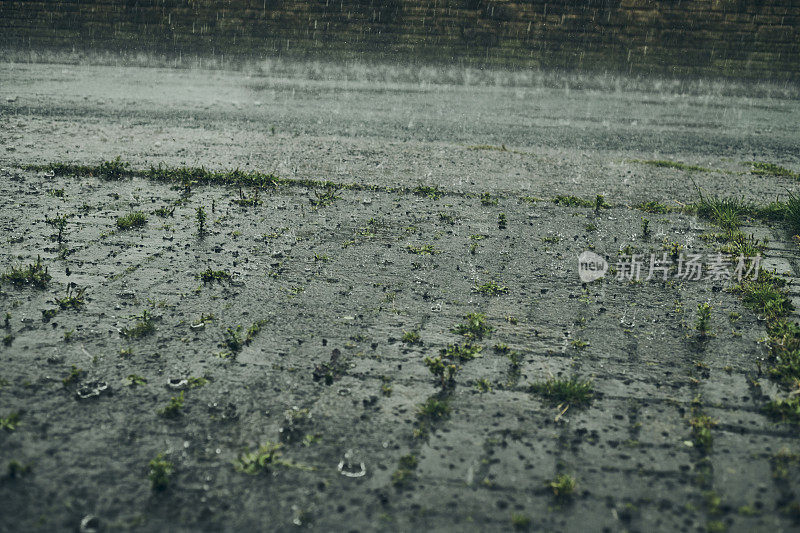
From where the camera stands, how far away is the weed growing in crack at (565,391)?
2666 millimetres

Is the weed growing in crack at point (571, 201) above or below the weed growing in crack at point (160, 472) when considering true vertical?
above

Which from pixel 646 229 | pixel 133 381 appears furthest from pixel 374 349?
pixel 646 229

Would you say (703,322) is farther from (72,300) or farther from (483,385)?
(72,300)

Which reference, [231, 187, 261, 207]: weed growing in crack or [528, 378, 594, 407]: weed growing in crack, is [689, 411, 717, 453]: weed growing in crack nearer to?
[528, 378, 594, 407]: weed growing in crack

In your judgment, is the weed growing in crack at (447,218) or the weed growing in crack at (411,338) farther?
the weed growing in crack at (447,218)

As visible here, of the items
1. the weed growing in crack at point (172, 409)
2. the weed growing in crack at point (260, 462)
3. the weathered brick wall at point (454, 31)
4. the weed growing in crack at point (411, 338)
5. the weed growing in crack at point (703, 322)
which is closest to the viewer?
the weed growing in crack at point (260, 462)

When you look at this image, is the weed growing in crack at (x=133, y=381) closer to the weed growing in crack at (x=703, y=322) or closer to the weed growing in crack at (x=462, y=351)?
the weed growing in crack at (x=462, y=351)

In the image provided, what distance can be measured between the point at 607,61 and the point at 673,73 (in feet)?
3.87

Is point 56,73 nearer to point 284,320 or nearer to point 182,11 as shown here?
point 182,11

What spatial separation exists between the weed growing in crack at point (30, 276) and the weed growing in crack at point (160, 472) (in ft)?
5.94

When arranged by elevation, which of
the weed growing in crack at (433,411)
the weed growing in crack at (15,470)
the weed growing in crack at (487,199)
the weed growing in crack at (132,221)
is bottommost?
the weed growing in crack at (15,470)

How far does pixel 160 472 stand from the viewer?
2.16m

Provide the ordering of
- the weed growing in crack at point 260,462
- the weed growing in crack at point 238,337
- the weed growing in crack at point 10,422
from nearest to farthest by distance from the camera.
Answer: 1. the weed growing in crack at point 260,462
2. the weed growing in crack at point 10,422
3. the weed growing in crack at point 238,337

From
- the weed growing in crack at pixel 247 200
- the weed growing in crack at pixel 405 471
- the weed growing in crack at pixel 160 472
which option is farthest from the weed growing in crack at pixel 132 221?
the weed growing in crack at pixel 405 471
